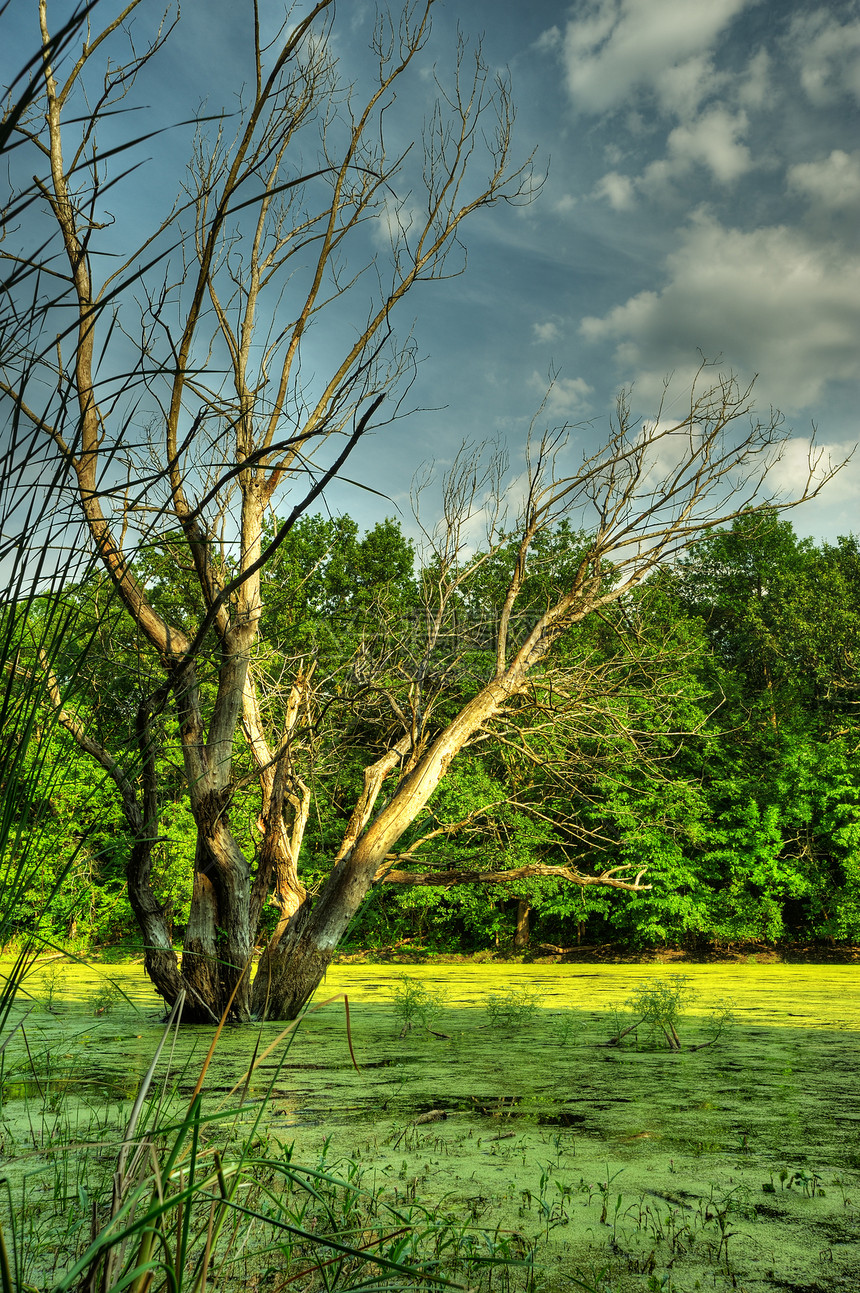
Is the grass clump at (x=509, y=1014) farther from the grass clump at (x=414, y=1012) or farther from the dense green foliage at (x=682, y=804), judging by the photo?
the dense green foliage at (x=682, y=804)

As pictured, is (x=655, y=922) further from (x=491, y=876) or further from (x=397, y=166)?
(x=397, y=166)

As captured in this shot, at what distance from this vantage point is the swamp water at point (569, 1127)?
1.58 m

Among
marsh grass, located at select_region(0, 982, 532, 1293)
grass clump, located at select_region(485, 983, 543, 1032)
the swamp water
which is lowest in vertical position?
grass clump, located at select_region(485, 983, 543, 1032)

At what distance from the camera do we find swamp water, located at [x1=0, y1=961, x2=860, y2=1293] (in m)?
1.58

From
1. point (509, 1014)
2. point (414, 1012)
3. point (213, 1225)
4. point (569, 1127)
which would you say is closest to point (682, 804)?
point (509, 1014)

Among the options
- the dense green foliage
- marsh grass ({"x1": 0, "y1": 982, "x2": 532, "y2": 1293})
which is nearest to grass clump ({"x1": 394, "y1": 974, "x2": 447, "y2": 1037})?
marsh grass ({"x1": 0, "y1": 982, "x2": 532, "y2": 1293})

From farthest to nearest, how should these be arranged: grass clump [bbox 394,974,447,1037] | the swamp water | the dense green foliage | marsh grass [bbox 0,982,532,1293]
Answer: the dense green foliage, grass clump [bbox 394,974,447,1037], the swamp water, marsh grass [bbox 0,982,532,1293]

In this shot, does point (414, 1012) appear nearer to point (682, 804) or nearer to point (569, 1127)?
point (569, 1127)

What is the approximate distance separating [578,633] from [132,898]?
15.0m

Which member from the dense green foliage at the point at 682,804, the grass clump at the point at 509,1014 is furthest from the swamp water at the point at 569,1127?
the dense green foliage at the point at 682,804

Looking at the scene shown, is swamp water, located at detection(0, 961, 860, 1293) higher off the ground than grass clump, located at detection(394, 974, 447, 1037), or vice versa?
swamp water, located at detection(0, 961, 860, 1293)

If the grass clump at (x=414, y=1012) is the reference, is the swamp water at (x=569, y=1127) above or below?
above

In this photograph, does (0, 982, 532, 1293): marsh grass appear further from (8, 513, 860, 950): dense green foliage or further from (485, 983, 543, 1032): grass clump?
(8, 513, 860, 950): dense green foliage

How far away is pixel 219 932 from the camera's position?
4.84 metres
